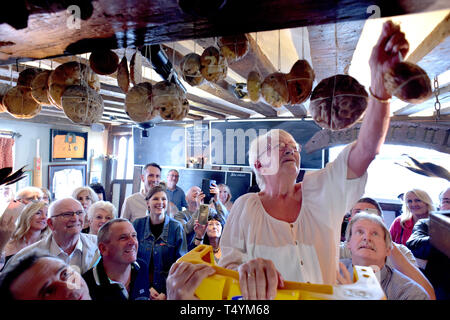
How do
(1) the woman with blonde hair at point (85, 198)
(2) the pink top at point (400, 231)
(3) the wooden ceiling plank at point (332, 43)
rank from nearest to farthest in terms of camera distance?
(3) the wooden ceiling plank at point (332, 43), (2) the pink top at point (400, 231), (1) the woman with blonde hair at point (85, 198)

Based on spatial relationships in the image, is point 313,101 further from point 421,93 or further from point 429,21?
point 429,21

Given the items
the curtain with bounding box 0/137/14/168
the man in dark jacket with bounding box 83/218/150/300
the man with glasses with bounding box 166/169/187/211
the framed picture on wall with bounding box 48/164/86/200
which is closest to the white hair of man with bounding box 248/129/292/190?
the man in dark jacket with bounding box 83/218/150/300

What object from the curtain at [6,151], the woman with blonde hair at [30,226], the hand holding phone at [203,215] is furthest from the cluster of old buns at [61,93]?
the curtain at [6,151]

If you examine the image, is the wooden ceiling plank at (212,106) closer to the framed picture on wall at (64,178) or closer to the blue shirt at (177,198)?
the blue shirt at (177,198)

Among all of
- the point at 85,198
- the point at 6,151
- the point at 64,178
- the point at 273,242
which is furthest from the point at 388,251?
the point at 64,178

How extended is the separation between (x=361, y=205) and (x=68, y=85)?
2371 mm

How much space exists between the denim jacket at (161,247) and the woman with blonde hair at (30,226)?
0.79 metres

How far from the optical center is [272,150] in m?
1.08

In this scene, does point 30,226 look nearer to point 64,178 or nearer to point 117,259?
point 117,259

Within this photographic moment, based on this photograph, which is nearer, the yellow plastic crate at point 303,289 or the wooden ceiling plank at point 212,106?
the yellow plastic crate at point 303,289

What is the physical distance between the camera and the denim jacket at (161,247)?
7.30 ft

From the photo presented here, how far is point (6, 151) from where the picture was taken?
450cm
